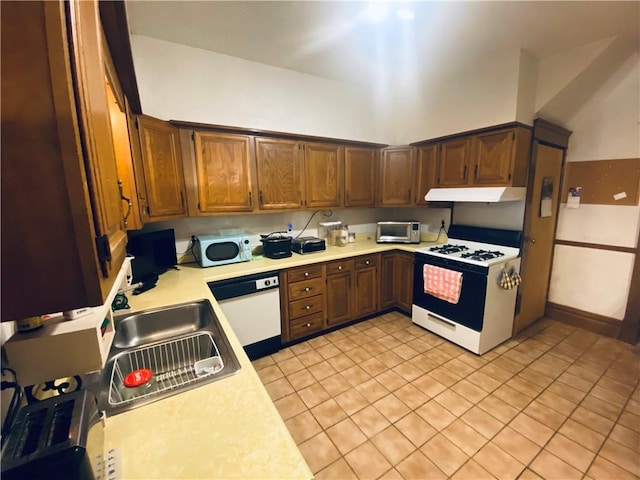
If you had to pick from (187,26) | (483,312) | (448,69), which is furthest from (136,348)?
(448,69)

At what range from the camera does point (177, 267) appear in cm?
254

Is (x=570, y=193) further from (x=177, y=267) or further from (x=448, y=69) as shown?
(x=177, y=267)

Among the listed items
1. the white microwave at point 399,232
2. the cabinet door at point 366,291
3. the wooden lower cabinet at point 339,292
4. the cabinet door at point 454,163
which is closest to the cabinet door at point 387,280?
the cabinet door at point 366,291

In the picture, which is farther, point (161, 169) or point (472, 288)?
point (472, 288)

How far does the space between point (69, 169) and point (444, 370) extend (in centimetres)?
279

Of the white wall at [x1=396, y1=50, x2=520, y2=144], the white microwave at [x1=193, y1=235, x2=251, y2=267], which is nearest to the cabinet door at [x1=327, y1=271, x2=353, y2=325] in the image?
the white microwave at [x1=193, y1=235, x2=251, y2=267]

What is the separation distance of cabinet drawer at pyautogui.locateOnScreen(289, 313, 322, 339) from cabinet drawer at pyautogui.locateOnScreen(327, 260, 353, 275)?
488 millimetres

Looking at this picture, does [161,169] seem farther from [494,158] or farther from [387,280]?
[494,158]

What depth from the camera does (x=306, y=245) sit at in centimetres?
295

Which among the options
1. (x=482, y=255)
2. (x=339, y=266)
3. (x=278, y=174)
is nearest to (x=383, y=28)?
(x=278, y=174)

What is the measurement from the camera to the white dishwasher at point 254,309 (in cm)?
232

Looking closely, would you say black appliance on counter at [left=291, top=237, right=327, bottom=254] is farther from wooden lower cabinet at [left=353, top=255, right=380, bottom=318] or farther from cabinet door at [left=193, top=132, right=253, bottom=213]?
cabinet door at [left=193, top=132, right=253, bottom=213]

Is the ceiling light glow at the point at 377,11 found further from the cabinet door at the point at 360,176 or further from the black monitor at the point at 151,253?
the black monitor at the point at 151,253

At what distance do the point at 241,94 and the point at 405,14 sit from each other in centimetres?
162
